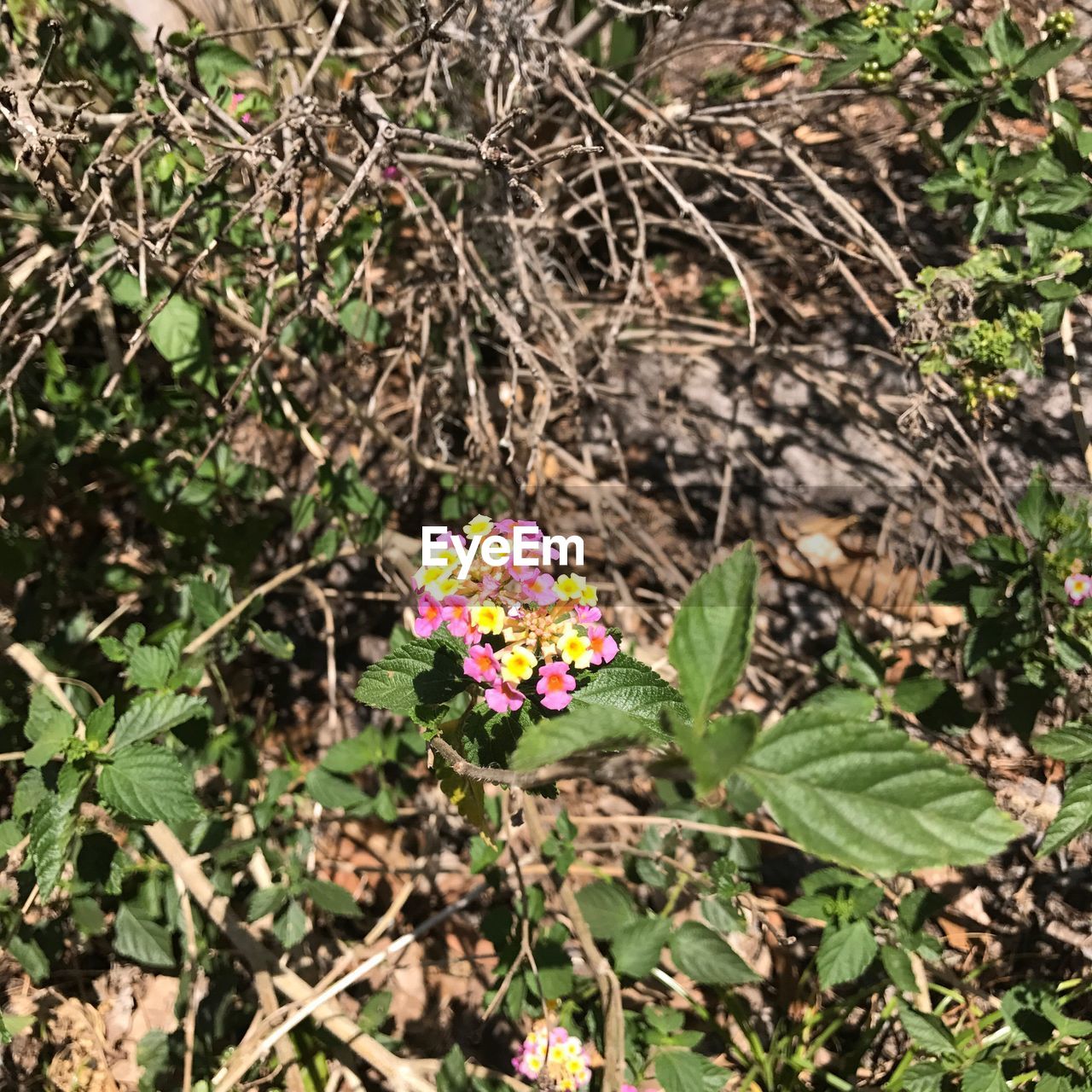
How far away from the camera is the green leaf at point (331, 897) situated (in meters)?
1.44

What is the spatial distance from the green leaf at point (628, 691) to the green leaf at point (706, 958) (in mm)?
697

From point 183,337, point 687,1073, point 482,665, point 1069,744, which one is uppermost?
A: point 183,337

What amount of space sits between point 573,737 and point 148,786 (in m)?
0.82

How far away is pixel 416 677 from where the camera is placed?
83 centimetres

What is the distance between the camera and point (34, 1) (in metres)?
1.43

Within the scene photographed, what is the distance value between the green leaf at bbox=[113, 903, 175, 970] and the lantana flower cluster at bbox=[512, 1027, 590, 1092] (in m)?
0.60

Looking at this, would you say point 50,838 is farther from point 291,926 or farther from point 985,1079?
point 985,1079

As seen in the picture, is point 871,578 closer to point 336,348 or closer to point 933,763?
point 336,348

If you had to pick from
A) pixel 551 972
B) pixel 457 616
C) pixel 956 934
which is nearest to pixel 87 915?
pixel 551 972

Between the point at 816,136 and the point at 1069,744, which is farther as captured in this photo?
the point at 816,136

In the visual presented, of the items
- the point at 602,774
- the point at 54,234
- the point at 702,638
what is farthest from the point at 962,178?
the point at 54,234

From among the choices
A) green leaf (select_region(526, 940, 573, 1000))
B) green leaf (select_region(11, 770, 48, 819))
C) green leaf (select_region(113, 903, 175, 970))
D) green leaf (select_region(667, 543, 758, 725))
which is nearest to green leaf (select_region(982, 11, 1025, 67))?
green leaf (select_region(667, 543, 758, 725))

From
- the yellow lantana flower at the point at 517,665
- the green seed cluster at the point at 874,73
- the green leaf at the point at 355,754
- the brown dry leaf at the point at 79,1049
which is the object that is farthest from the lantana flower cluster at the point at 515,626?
the brown dry leaf at the point at 79,1049

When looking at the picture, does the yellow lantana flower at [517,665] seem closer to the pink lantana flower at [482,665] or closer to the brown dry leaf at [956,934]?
the pink lantana flower at [482,665]
